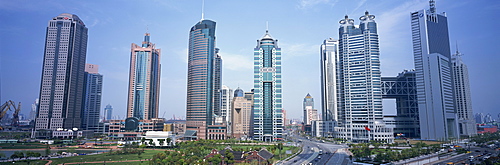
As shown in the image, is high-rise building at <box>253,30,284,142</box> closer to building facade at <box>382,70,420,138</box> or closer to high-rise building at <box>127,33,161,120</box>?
building facade at <box>382,70,420,138</box>

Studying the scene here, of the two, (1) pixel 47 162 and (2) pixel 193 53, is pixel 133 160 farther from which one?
(2) pixel 193 53

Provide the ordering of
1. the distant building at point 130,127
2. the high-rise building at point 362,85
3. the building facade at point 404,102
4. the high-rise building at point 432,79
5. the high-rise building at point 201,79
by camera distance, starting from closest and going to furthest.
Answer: the high-rise building at point 432,79 < the high-rise building at point 362,85 < the building facade at point 404,102 < the high-rise building at point 201,79 < the distant building at point 130,127

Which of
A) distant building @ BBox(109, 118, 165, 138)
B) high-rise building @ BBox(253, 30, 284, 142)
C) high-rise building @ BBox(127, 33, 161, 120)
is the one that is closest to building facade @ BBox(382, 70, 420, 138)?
high-rise building @ BBox(253, 30, 284, 142)

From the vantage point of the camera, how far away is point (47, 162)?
233 feet

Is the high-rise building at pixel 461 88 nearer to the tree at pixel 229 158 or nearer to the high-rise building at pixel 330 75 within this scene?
the high-rise building at pixel 330 75

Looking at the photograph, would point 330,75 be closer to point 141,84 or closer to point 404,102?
point 404,102

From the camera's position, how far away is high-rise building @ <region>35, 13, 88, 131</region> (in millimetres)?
165500

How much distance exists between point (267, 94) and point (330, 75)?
5212cm

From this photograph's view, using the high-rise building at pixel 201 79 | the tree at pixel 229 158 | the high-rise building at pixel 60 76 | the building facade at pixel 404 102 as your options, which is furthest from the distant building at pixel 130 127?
the building facade at pixel 404 102

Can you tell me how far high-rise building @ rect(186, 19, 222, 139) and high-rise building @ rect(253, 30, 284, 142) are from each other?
29.8 m

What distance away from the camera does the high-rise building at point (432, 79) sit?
124544mm

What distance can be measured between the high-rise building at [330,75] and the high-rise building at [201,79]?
67.2m

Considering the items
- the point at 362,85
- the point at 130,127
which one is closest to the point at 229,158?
the point at 362,85

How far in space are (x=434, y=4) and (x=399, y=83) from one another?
39870 mm
